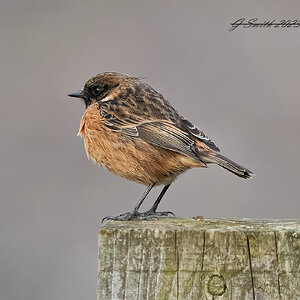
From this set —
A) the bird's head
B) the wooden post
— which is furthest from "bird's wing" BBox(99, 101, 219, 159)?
the wooden post

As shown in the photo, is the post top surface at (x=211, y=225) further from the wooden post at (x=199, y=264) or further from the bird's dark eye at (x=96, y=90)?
the bird's dark eye at (x=96, y=90)

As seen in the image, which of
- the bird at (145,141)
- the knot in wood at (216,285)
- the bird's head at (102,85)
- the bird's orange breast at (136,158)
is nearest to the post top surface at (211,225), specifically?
the knot in wood at (216,285)

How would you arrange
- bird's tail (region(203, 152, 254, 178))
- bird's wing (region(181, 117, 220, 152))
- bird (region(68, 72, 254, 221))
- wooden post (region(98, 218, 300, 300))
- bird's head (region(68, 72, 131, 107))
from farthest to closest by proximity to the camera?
bird's head (region(68, 72, 131, 107)) < bird's wing (region(181, 117, 220, 152)) < bird (region(68, 72, 254, 221)) < bird's tail (region(203, 152, 254, 178)) < wooden post (region(98, 218, 300, 300))

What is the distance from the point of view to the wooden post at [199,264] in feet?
13.8

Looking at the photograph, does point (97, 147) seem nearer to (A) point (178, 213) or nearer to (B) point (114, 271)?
(B) point (114, 271)

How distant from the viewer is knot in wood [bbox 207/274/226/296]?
421 cm

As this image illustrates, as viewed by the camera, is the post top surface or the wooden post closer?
the wooden post

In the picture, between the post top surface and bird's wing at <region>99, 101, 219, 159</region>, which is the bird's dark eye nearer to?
bird's wing at <region>99, 101, 219, 159</region>

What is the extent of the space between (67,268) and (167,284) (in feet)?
19.2

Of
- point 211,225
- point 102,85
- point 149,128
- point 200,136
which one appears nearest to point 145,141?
point 149,128

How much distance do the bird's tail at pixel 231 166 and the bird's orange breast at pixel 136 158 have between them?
0.12 metres

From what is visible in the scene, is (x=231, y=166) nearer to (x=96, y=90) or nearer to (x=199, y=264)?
(x=96, y=90)

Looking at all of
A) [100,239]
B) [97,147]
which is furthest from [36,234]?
[100,239]

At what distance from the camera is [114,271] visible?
4.26 metres
